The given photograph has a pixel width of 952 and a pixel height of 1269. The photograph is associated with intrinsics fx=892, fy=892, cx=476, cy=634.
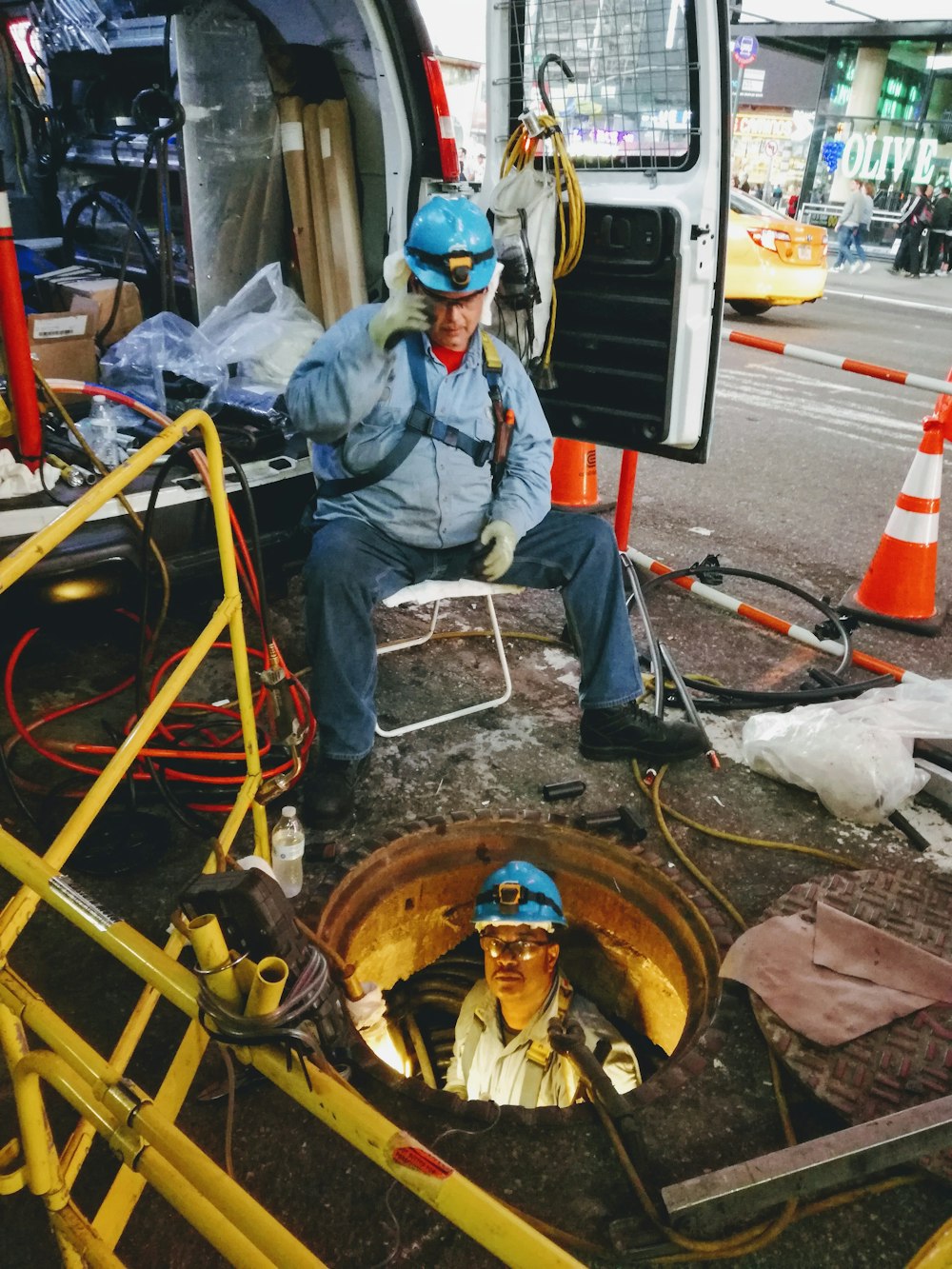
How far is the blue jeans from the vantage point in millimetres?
2822

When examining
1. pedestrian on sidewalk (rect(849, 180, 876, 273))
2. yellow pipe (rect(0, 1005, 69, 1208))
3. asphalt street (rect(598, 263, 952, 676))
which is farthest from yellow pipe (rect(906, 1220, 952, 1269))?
pedestrian on sidewalk (rect(849, 180, 876, 273))

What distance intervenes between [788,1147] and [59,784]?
2.18 metres

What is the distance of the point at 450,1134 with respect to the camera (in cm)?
192

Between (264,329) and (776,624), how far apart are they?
2.75 m

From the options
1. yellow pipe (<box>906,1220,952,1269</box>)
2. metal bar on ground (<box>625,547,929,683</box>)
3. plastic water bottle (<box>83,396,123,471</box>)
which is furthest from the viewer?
metal bar on ground (<box>625,547,929,683</box>)

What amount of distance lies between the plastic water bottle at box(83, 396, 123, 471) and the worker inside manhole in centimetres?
205

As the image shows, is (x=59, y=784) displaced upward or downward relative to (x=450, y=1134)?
upward

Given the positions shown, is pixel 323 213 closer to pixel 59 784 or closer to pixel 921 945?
pixel 59 784

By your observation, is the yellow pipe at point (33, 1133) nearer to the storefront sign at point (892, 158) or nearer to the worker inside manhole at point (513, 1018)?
the worker inside manhole at point (513, 1018)

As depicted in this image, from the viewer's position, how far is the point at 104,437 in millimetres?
3377

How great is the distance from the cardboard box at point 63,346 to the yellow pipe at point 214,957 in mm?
3180

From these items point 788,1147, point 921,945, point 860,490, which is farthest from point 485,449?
point 860,490

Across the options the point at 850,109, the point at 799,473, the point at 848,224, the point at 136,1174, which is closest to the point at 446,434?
the point at 136,1174

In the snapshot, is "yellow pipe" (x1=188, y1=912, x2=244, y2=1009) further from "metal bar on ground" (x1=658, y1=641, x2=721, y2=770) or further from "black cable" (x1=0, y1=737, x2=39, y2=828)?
"metal bar on ground" (x1=658, y1=641, x2=721, y2=770)
